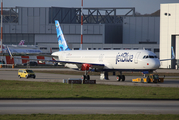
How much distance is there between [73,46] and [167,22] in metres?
42.6

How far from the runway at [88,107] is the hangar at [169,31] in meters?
67.6

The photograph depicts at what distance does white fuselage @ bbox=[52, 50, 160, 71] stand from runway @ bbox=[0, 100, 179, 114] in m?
19.1

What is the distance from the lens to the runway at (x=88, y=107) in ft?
64.9

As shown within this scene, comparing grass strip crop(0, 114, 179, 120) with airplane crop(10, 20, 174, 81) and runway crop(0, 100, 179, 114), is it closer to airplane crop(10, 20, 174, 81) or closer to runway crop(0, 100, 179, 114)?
runway crop(0, 100, 179, 114)

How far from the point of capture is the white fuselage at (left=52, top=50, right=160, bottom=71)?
43719mm

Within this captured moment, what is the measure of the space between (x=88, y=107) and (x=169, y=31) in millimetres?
Result: 73522

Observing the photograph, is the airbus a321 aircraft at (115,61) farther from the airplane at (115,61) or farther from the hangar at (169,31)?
the hangar at (169,31)

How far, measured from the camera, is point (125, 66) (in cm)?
4547

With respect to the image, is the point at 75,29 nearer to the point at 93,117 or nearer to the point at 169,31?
the point at 169,31

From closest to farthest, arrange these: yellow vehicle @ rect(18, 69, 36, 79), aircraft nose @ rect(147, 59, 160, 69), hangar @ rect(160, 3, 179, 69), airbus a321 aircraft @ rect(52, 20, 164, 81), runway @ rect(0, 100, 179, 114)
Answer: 1. runway @ rect(0, 100, 179, 114)
2. aircraft nose @ rect(147, 59, 160, 69)
3. airbus a321 aircraft @ rect(52, 20, 164, 81)
4. yellow vehicle @ rect(18, 69, 36, 79)
5. hangar @ rect(160, 3, 179, 69)

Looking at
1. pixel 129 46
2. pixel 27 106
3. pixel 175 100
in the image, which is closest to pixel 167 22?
pixel 129 46

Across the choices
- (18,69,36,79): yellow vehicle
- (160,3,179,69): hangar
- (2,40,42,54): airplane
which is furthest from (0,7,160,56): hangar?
(18,69,36,79): yellow vehicle

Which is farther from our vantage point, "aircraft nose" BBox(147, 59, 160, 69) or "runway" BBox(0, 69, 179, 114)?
"aircraft nose" BBox(147, 59, 160, 69)

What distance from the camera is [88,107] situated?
21.6m
